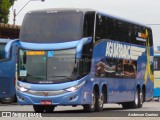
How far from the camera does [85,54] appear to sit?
23.8 m

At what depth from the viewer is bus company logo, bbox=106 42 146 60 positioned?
2656cm

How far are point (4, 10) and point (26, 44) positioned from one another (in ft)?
126

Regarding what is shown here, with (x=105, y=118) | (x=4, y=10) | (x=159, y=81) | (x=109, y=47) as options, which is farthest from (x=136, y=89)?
(x=4, y=10)

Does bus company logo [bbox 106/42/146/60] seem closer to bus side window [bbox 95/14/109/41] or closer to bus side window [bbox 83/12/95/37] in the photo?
bus side window [bbox 95/14/109/41]

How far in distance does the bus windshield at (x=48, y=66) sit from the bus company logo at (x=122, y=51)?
9.78 feet

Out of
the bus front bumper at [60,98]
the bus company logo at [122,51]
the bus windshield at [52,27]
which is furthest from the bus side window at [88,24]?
the bus front bumper at [60,98]

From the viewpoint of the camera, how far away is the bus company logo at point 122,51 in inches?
1046

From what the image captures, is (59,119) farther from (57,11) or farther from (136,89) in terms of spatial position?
(136,89)

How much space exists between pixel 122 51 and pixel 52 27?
502 centimetres

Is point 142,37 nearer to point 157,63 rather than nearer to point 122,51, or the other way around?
point 122,51

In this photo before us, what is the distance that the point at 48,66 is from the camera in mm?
23781

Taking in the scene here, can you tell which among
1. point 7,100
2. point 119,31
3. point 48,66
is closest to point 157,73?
point 7,100

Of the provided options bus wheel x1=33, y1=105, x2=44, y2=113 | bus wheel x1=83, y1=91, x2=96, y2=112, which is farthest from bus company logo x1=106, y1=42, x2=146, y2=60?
bus wheel x1=33, y1=105, x2=44, y2=113

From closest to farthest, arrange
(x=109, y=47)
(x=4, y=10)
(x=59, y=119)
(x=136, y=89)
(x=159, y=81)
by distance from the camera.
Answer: (x=59, y=119), (x=109, y=47), (x=136, y=89), (x=159, y=81), (x=4, y=10)
